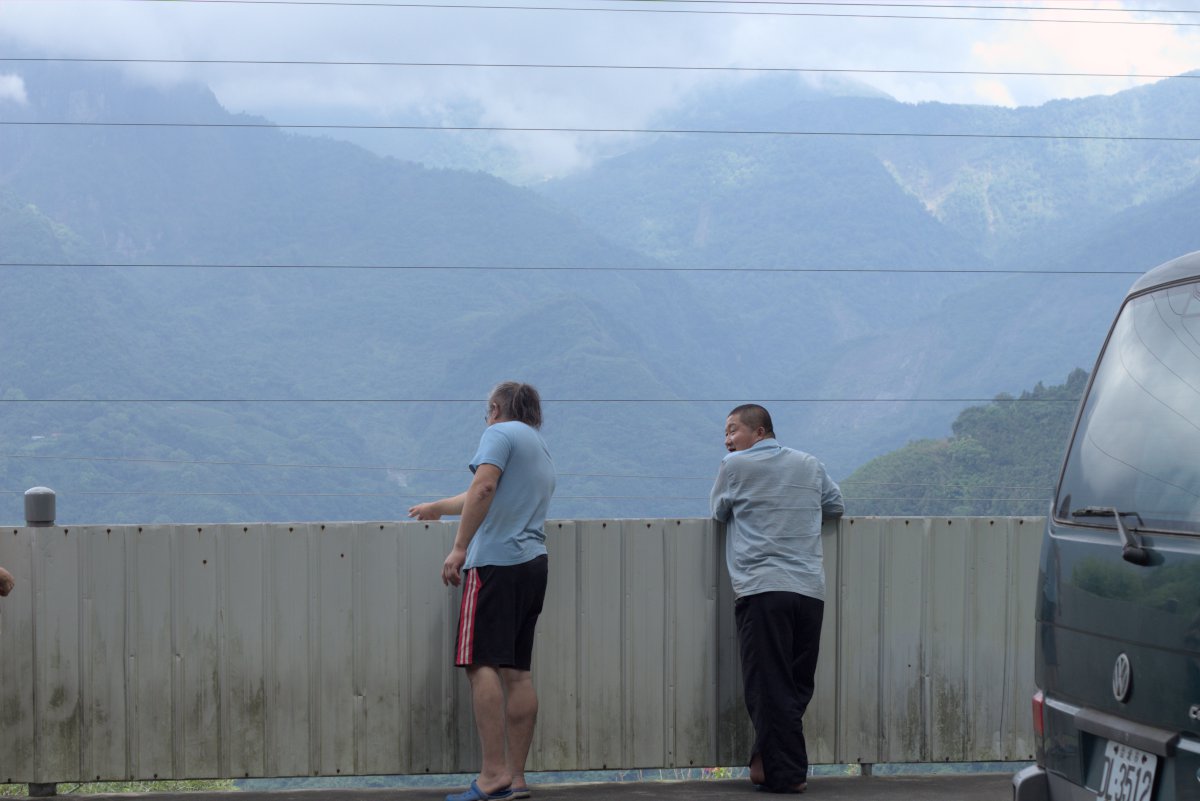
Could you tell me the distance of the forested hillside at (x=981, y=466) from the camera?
4368 inches

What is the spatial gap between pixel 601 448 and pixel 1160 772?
161367 mm

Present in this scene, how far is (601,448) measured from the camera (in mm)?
164625

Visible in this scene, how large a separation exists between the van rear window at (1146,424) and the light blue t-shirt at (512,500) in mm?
2604

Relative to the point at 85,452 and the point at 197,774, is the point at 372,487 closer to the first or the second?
the point at 85,452

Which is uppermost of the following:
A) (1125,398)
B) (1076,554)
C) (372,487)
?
(1125,398)

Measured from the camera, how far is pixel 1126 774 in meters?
3.50

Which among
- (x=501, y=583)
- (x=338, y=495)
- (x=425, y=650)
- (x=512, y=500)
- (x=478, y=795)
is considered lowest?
(x=338, y=495)

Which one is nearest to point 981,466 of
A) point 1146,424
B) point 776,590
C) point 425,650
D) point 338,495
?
point 338,495

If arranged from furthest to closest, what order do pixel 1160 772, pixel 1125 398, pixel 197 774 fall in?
pixel 197 774, pixel 1125 398, pixel 1160 772

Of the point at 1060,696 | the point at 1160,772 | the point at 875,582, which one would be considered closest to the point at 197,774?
the point at 875,582

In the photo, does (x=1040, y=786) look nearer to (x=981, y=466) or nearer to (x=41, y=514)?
(x=41, y=514)

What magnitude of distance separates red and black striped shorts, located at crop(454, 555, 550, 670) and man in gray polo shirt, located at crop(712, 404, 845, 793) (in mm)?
1033

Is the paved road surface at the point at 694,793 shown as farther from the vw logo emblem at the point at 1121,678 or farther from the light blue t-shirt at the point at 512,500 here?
the vw logo emblem at the point at 1121,678

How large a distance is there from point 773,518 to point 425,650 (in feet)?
5.74
